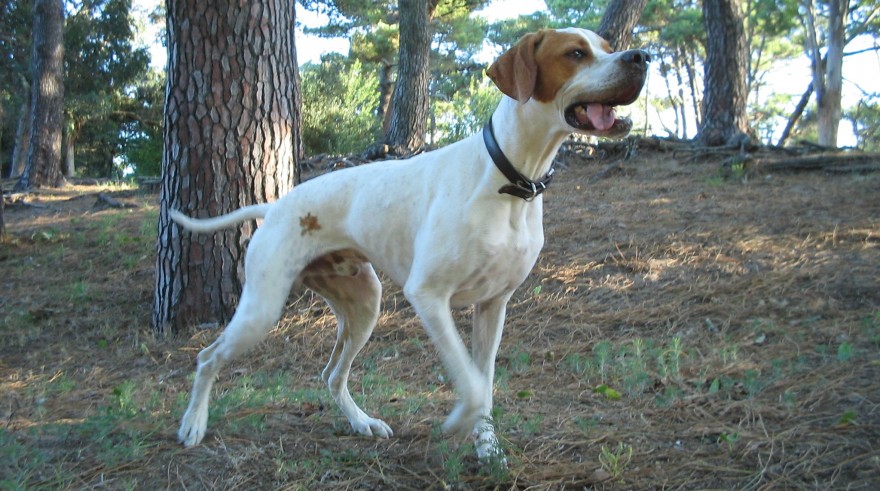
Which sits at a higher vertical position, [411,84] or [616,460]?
[411,84]

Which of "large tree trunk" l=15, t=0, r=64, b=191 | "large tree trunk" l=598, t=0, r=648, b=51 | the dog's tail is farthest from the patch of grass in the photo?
"large tree trunk" l=15, t=0, r=64, b=191

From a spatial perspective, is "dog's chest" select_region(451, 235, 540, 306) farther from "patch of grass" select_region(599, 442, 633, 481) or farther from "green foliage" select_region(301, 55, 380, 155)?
"green foliage" select_region(301, 55, 380, 155)

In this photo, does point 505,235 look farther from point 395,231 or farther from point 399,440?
point 399,440

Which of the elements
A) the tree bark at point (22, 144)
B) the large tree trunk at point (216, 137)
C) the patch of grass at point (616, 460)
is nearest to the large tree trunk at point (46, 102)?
the tree bark at point (22, 144)

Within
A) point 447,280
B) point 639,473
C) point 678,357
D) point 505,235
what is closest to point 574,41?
point 505,235

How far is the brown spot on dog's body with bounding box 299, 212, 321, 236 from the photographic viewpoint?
3676 mm

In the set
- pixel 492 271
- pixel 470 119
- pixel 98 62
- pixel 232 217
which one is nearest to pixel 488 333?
pixel 492 271

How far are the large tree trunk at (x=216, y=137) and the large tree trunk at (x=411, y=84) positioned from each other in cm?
587

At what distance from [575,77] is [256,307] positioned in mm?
1798

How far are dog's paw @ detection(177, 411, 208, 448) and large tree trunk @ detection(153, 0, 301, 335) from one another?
2.31 meters

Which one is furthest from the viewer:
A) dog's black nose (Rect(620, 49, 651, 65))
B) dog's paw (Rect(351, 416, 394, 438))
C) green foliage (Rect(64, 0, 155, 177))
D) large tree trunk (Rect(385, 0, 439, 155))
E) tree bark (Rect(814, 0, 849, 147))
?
green foliage (Rect(64, 0, 155, 177))

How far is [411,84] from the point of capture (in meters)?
12.3

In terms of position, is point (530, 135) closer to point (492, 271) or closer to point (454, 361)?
point (492, 271)

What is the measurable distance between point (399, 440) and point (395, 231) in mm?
968
